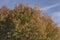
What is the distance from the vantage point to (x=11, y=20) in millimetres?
32000

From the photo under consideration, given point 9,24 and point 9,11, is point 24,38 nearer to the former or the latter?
point 9,24

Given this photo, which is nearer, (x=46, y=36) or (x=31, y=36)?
(x=31, y=36)

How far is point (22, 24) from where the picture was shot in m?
31.6

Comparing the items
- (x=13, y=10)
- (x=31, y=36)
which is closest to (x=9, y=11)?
(x=13, y=10)

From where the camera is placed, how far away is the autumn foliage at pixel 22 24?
31.3 m

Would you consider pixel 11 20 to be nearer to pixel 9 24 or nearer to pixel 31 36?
pixel 9 24

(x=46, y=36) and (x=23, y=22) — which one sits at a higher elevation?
(x=23, y=22)

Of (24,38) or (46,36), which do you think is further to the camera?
(46,36)

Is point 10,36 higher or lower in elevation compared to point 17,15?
lower

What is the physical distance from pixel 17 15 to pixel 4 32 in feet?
8.84

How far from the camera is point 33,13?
3272 cm

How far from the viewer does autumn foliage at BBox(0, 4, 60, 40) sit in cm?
3128

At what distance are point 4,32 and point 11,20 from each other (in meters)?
1.73

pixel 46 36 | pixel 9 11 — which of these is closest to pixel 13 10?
Result: pixel 9 11
